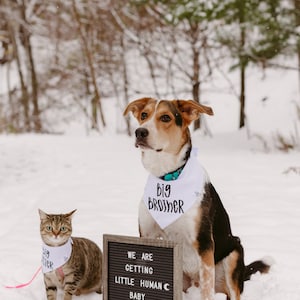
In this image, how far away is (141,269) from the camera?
3.06 metres

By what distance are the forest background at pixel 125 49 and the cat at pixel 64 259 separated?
6889 mm

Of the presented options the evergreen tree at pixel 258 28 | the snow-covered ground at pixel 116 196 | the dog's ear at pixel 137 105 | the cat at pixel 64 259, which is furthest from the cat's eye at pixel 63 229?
the evergreen tree at pixel 258 28

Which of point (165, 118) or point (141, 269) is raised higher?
point (165, 118)

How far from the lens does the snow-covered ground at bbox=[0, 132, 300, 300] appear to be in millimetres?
4055

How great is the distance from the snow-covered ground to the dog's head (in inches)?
44.2

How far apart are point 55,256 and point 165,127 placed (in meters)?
1.07

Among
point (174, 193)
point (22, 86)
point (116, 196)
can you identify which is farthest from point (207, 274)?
point (22, 86)

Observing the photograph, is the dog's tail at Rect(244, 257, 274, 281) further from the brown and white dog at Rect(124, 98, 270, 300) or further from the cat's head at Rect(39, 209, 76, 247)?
the cat's head at Rect(39, 209, 76, 247)

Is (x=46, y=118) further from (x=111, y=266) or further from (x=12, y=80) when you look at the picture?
(x=111, y=266)

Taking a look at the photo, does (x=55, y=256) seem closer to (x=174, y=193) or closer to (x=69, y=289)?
(x=69, y=289)

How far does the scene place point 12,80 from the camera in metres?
25.7

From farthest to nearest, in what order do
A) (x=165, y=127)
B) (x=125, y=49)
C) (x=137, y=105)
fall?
(x=125, y=49) → (x=137, y=105) → (x=165, y=127)

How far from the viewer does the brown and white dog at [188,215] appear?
9.61ft

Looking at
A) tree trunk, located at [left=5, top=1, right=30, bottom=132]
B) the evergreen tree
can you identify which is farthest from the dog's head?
tree trunk, located at [left=5, top=1, right=30, bottom=132]
